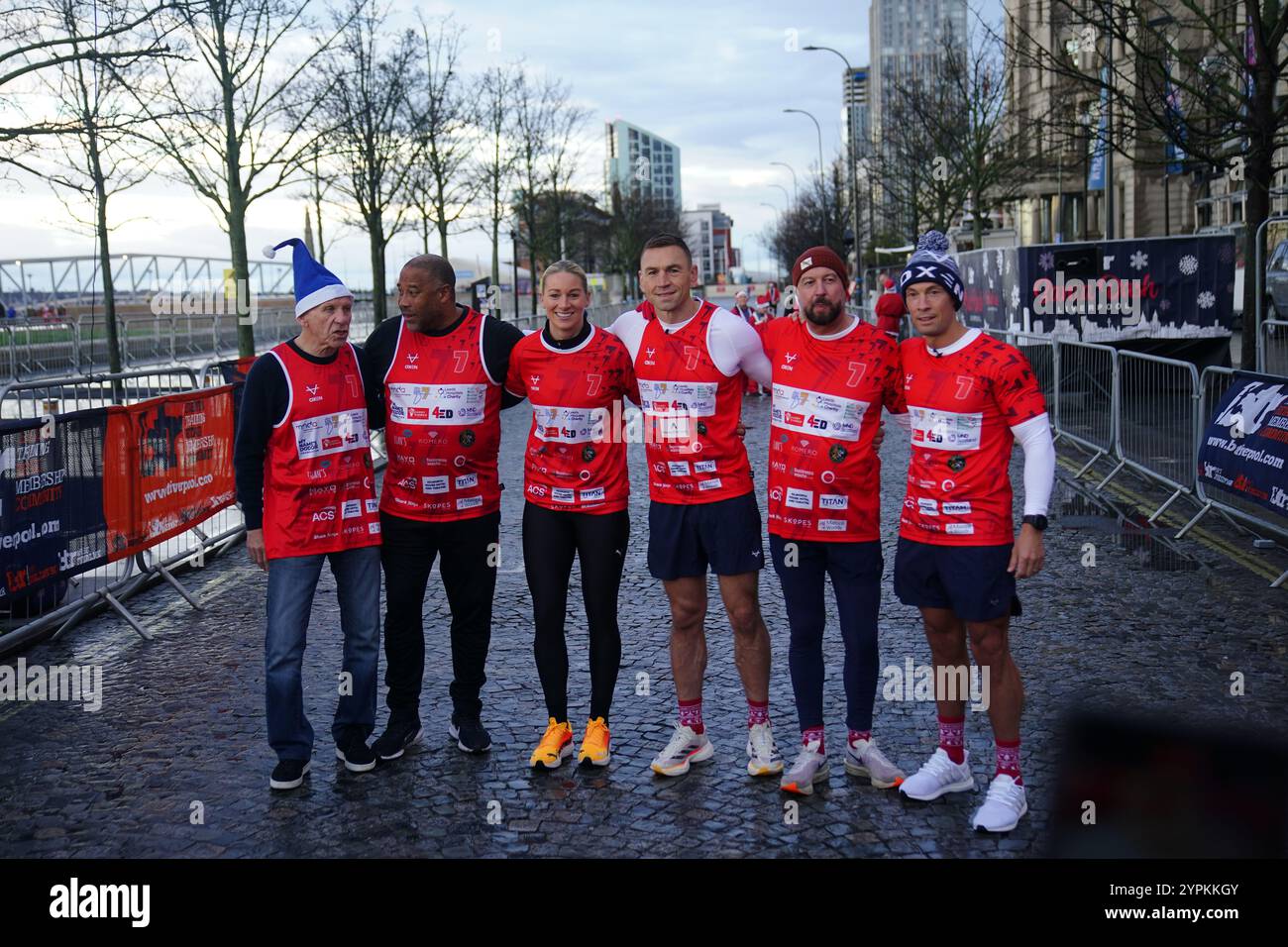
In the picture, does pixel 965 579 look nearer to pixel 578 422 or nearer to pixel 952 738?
pixel 952 738

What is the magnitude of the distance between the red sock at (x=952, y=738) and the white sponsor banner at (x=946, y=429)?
3.30 feet

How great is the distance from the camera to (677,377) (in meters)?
5.25

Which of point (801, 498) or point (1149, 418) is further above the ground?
point (801, 498)

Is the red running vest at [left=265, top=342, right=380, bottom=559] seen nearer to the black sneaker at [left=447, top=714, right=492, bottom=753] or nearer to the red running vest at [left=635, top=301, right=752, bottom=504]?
the black sneaker at [left=447, top=714, right=492, bottom=753]

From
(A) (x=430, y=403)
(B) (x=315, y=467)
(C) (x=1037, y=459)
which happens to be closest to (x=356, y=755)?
(B) (x=315, y=467)

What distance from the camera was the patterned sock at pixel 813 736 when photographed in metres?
5.14

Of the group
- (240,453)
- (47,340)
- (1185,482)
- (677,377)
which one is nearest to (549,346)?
(677,377)

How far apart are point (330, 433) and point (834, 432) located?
6.41 feet

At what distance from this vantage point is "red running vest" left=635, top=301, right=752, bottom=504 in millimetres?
5227

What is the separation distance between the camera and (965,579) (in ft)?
15.6

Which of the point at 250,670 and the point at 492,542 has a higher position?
the point at 492,542

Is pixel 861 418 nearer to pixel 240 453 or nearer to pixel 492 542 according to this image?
pixel 492 542
